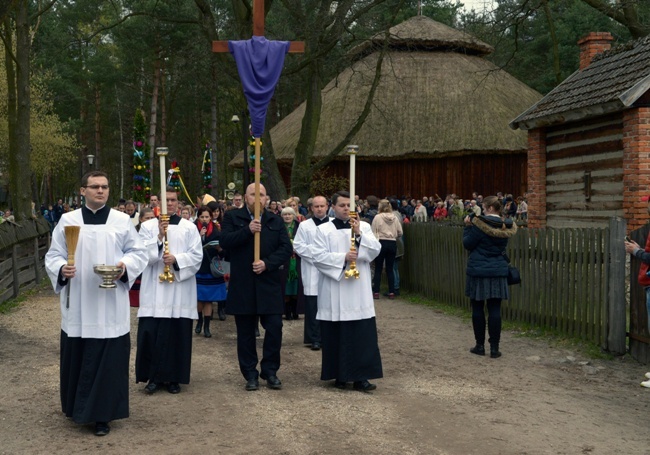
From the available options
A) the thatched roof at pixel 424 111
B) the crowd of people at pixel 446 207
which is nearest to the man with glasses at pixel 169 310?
the crowd of people at pixel 446 207

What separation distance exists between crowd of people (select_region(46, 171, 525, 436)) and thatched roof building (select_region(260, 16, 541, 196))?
22123mm

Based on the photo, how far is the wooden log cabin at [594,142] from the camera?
13.2 metres

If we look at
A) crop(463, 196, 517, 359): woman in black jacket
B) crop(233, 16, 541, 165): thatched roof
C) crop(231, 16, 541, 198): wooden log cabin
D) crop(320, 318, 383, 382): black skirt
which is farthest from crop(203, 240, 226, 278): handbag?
crop(231, 16, 541, 198): wooden log cabin

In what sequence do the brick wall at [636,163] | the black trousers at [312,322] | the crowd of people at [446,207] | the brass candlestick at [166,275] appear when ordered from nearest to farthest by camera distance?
1. the brass candlestick at [166,275]
2. the black trousers at [312,322]
3. the brick wall at [636,163]
4. the crowd of people at [446,207]

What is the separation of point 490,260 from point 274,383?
9.64 ft

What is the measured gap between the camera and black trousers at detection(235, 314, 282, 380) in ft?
25.4

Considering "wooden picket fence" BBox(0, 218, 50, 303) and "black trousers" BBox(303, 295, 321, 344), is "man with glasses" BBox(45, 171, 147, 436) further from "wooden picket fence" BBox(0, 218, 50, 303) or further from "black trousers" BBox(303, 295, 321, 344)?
"wooden picket fence" BBox(0, 218, 50, 303)

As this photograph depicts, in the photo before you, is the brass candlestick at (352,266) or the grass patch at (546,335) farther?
the grass patch at (546,335)

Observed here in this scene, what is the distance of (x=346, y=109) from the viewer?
34875mm

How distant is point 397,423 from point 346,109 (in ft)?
95.7

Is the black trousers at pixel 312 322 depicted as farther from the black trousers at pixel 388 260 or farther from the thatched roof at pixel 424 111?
the thatched roof at pixel 424 111

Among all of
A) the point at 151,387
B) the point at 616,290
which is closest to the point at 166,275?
the point at 151,387

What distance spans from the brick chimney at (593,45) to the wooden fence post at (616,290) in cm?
917

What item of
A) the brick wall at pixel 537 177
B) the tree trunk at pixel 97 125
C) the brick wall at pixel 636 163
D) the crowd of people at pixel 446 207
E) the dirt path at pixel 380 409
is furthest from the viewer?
the tree trunk at pixel 97 125
